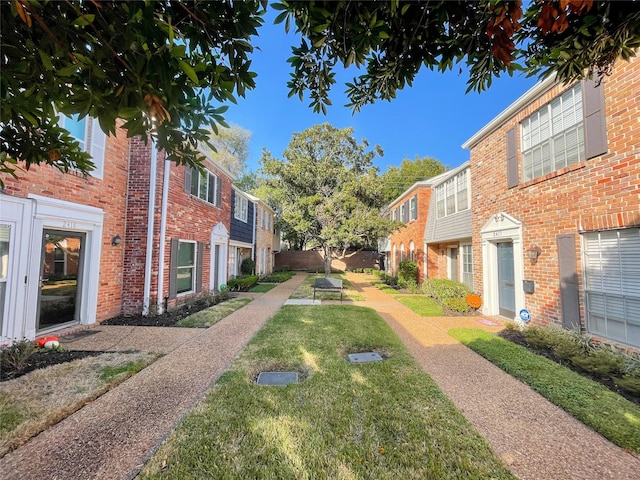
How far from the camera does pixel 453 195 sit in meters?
11.7

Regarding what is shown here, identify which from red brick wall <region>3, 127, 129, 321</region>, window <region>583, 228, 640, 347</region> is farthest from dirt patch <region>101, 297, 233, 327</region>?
window <region>583, 228, 640, 347</region>

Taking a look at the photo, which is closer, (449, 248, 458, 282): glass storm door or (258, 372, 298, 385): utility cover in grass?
(258, 372, 298, 385): utility cover in grass

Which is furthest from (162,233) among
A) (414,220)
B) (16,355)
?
(414,220)

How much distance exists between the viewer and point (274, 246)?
26.6 metres

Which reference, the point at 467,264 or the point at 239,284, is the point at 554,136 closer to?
the point at 467,264

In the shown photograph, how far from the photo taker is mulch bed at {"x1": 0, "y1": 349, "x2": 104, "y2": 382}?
13.1ft

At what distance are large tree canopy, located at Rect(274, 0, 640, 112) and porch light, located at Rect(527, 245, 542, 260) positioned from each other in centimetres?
535

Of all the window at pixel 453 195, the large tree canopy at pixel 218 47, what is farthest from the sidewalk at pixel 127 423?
the window at pixel 453 195

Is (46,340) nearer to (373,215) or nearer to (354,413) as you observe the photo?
(354,413)

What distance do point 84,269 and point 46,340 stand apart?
1971mm

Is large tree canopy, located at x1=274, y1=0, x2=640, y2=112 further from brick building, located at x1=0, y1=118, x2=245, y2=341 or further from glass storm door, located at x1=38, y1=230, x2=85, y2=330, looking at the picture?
glass storm door, located at x1=38, y1=230, x2=85, y2=330

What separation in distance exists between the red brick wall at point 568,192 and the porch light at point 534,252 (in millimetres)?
84

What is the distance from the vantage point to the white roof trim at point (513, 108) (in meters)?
6.23

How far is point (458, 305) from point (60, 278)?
34.0 feet
